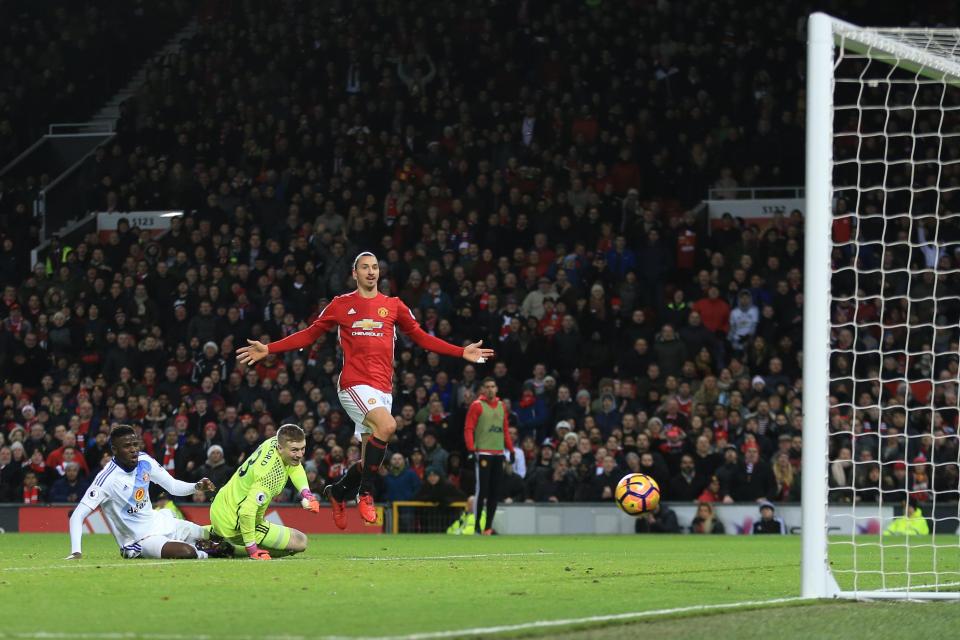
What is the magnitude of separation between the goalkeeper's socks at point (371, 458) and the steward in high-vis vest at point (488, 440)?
5.54 m

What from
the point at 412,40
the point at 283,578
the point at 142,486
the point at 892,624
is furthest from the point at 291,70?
the point at 892,624

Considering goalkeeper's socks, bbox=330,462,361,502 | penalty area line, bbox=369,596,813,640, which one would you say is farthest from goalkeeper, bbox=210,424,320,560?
penalty area line, bbox=369,596,813,640

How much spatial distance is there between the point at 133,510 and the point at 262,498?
1.01 m

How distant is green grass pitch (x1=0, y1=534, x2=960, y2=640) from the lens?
272 inches

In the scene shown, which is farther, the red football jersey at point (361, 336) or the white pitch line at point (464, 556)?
the red football jersey at point (361, 336)

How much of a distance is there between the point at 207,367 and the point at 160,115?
302 inches

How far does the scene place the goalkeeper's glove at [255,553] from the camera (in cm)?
1109

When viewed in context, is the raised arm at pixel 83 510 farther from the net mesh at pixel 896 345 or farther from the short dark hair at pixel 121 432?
the net mesh at pixel 896 345

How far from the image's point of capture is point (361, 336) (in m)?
12.5

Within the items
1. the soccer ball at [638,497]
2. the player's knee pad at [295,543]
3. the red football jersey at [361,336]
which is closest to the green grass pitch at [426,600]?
the player's knee pad at [295,543]

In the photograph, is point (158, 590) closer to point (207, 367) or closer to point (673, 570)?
point (673, 570)

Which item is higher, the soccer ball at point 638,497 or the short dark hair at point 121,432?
the short dark hair at point 121,432

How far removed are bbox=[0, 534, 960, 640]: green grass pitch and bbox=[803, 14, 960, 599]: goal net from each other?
0.75m

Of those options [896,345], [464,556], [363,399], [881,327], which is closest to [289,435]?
[363,399]
